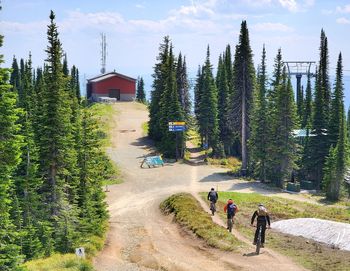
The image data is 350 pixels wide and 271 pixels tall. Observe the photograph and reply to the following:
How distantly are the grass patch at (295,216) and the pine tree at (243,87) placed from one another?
15.2m

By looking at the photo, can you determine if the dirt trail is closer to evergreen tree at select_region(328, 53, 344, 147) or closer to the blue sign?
the blue sign

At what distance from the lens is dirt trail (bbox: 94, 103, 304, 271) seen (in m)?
23.5

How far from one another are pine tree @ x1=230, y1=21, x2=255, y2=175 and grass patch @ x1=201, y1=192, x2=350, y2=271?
50.0 feet

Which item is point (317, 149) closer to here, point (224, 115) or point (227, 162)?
point (227, 162)

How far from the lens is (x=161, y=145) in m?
66.9

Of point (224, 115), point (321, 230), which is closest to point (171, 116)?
point (224, 115)

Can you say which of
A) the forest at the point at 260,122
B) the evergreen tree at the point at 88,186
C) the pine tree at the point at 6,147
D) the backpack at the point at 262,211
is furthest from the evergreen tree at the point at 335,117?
the pine tree at the point at 6,147

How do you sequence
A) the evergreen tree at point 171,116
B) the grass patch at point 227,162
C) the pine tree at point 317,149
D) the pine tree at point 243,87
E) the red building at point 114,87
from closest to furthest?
1. the pine tree at point 243,87
2. the evergreen tree at point 171,116
3. the pine tree at point 317,149
4. the grass patch at point 227,162
5. the red building at point 114,87

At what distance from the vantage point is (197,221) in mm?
31719

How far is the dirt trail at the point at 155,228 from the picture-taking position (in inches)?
926

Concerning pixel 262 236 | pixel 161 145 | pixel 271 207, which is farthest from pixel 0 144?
pixel 161 145

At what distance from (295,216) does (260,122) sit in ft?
74.2

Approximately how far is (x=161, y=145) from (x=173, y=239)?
37.3 meters

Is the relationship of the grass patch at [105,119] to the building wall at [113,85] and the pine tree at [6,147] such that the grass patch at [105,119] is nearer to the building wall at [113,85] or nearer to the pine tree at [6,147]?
the building wall at [113,85]
